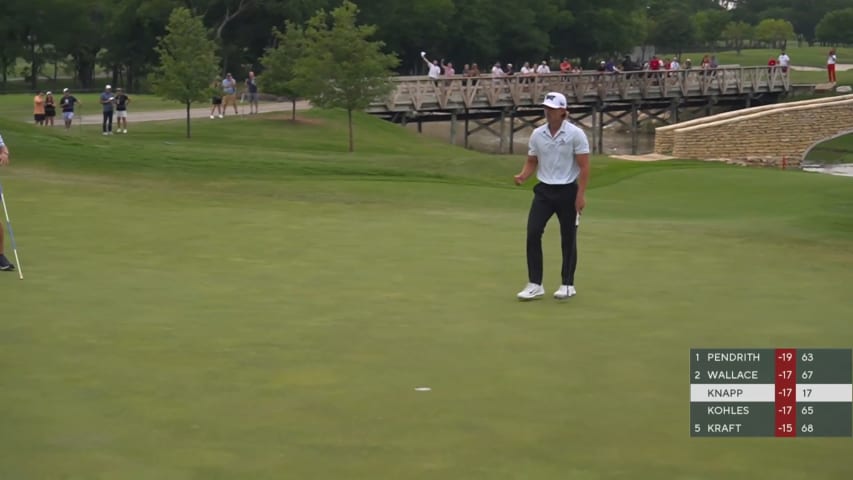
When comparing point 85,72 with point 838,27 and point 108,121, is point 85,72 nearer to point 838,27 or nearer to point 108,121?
point 108,121

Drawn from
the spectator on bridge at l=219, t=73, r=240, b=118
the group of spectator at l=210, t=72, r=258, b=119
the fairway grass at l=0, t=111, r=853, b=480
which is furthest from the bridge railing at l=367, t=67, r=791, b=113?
the fairway grass at l=0, t=111, r=853, b=480

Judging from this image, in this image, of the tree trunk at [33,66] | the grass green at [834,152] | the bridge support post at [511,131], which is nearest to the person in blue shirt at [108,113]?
the bridge support post at [511,131]

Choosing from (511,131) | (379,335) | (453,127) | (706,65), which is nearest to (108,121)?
(453,127)

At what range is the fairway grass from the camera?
22.2 ft

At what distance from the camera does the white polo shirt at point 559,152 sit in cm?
1130

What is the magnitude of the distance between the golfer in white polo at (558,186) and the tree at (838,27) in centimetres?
11924

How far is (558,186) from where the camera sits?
1137cm

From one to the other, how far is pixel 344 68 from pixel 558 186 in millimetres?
30386

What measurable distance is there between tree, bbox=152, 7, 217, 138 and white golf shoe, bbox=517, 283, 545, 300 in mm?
30677

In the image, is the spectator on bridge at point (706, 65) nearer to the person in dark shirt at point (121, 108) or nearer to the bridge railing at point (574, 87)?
the bridge railing at point (574, 87)

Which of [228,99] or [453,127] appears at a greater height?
[228,99]

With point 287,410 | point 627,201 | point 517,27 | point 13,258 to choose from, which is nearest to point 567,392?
point 287,410

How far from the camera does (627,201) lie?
2478 centimetres

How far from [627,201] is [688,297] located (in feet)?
43.8
